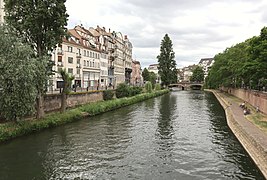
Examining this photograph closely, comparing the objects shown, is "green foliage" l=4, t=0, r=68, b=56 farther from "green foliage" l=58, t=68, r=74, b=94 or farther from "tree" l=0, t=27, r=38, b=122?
"green foliage" l=58, t=68, r=74, b=94

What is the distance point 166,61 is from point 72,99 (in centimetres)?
6502

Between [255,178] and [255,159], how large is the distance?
9.02 feet

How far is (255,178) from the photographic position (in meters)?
15.6

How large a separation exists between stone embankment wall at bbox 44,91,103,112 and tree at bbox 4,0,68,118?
19.2ft

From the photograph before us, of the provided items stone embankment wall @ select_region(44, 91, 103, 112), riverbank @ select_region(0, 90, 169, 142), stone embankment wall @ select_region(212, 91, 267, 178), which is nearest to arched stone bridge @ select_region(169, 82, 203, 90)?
stone embankment wall @ select_region(44, 91, 103, 112)

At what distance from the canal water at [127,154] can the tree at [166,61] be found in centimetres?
7275

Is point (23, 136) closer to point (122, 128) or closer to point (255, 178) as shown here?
point (122, 128)

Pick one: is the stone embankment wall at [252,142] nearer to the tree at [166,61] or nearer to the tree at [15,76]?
the tree at [15,76]

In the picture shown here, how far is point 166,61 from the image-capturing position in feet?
334

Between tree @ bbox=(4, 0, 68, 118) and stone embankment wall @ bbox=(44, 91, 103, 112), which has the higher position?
tree @ bbox=(4, 0, 68, 118)

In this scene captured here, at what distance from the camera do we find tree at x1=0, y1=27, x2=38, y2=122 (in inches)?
898

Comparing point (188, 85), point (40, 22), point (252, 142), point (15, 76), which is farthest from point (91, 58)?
point (188, 85)

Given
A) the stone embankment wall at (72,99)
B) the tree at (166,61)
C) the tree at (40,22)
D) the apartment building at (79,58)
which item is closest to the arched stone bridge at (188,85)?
the tree at (166,61)

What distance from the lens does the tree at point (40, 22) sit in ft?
87.7
